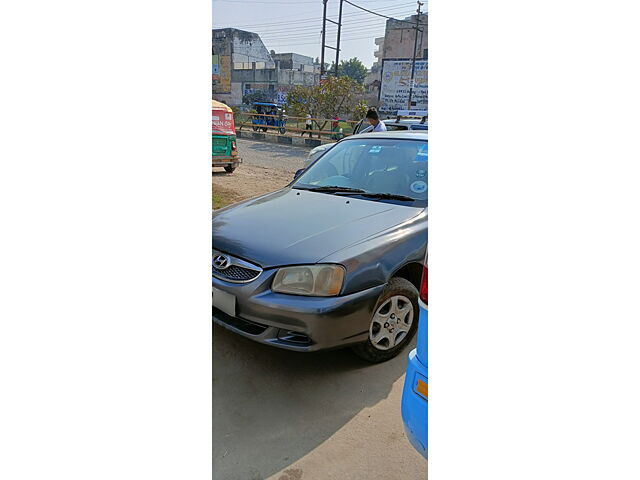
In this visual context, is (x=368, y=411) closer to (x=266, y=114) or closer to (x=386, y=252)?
(x=386, y=252)

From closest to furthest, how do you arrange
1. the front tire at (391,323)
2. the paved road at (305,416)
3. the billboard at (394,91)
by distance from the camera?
1. the paved road at (305,416)
2. the front tire at (391,323)
3. the billboard at (394,91)

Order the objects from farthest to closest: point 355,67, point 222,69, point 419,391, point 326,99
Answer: point 326,99
point 355,67
point 222,69
point 419,391

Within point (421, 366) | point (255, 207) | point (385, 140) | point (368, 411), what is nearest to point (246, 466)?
point (368, 411)

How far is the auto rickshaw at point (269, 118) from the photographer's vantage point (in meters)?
19.1

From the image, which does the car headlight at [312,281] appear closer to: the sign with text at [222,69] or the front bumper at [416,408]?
the front bumper at [416,408]

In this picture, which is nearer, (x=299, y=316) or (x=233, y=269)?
(x=299, y=316)

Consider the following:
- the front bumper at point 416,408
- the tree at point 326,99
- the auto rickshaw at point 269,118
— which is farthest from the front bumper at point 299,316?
the auto rickshaw at point 269,118

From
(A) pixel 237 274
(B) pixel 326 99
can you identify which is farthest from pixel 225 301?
(B) pixel 326 99

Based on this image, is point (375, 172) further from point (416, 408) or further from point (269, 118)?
point (269, 118)

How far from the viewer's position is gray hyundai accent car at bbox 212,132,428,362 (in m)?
2.22

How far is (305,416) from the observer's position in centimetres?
215

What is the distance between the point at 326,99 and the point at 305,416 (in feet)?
56.7

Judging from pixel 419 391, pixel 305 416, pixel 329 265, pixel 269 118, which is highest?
pixel 269 118

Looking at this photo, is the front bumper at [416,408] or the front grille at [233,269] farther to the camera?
the front grille at [233,269]
